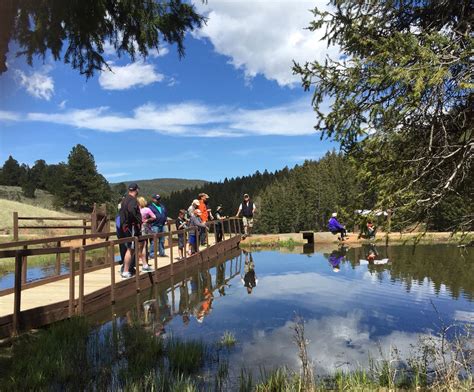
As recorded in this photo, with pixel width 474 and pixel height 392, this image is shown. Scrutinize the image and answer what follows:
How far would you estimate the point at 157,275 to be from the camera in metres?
11.7

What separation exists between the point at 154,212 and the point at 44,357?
27.0 feet

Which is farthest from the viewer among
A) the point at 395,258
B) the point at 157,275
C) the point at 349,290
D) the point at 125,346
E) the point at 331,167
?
the point at 331,167

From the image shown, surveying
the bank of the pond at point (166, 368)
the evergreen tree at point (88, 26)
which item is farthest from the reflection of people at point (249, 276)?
the evergreen tree at point (88, 26)

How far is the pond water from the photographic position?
672 centimetres

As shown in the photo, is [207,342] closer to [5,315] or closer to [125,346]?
[125,346]

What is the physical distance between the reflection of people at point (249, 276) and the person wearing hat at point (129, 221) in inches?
115

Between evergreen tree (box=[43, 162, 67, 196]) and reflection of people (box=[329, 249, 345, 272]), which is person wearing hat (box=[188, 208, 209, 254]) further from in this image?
evergreen tree (box=[43, 162, 67, 196])

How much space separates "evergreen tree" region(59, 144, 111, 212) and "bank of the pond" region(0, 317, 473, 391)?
7585cm

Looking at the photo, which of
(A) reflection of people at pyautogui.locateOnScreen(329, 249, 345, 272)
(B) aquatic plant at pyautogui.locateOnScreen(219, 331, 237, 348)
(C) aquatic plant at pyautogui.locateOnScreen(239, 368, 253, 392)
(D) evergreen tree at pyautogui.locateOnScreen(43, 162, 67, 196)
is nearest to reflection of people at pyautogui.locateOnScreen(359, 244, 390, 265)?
(A) reflection of people at pyautogui.locateOnScreen(329, 249, 345, 272)

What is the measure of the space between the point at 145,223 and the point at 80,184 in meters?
72.6

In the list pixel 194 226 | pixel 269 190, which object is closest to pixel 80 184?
pixel 269 190

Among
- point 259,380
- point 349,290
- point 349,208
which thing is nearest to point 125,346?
point 259,380

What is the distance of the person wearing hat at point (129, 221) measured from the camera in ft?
32.7

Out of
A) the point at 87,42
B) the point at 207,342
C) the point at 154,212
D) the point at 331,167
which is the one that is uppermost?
the point at 331,167
